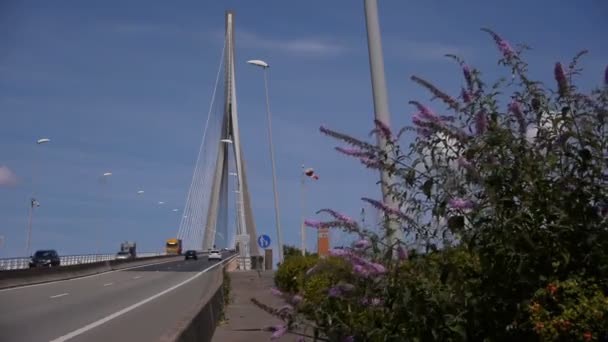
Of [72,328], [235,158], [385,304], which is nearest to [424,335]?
[385,304]

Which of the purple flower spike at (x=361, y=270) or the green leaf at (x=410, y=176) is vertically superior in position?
the green leaf at (x=410, y=176)

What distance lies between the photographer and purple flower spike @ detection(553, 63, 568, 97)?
20.3 ft

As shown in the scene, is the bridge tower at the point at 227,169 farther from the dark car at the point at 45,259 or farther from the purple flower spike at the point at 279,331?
the purple flower spike at the point at 279,331

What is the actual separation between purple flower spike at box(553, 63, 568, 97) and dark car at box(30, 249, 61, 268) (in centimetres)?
5564

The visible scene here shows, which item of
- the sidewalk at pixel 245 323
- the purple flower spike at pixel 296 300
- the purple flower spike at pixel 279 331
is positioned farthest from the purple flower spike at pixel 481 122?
the sidewalk at pixel 245 323

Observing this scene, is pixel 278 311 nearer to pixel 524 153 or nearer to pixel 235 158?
pixel 524 153

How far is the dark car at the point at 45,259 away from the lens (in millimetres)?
58844

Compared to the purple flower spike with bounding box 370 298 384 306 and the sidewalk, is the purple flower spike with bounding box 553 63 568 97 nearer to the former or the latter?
the purple flower spike with bounding box 370 298 384 306

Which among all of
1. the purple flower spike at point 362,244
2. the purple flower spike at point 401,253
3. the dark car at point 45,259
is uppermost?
the dark car at point 45,259

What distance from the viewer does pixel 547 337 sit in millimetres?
5516

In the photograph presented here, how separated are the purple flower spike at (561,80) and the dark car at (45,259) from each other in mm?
55639

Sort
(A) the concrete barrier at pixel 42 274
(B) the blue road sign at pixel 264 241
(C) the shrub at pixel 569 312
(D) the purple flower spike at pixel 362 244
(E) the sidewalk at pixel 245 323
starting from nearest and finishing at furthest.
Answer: (C) the shrub at pixel 569 312, (D) the purple flower spike at pixel 362 244, (E) the sidewalk at pixel 245 323, (A) the concrete barrier at pixel 42 274, (B) the blue road sign at pixel 264 241

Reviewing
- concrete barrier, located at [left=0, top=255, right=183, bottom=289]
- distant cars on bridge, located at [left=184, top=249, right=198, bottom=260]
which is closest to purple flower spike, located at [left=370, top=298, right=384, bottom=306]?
concrete barrier, located at [left=0, top=255, right=183, bottom=289]

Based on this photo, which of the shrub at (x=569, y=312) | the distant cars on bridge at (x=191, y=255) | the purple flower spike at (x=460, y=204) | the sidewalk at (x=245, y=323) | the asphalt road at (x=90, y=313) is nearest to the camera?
the shrub at (x=569, y=312)
